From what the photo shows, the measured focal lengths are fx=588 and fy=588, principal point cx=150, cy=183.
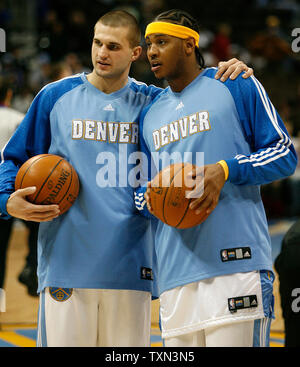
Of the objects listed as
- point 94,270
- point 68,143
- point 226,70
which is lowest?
point 94,270

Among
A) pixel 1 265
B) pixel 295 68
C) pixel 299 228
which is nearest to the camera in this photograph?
pixel 299 228

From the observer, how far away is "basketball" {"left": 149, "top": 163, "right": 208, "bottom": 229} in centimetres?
265

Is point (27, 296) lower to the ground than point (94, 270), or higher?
higher

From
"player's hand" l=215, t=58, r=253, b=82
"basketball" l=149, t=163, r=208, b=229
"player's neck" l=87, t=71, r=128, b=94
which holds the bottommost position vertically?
"basketball" l=149, t=163, r=208, b=229

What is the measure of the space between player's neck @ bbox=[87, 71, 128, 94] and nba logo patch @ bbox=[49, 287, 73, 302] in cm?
110

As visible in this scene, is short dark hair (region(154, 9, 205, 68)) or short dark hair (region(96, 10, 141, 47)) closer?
short dark hair (region(154, 9, 205, 68))

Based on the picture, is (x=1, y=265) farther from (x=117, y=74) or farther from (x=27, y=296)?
(x=117, y=74)

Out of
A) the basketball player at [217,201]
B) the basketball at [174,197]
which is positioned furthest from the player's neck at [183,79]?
the basketball at [174,197]

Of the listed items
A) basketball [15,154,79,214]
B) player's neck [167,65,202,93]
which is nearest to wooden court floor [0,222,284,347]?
basketball [15,154,79,214]

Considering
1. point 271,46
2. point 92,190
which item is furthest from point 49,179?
point 271,46

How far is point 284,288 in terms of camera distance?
3820 millimetres

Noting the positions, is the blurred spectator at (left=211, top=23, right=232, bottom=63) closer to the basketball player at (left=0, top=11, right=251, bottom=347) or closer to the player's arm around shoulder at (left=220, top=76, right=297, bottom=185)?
the basketball player at (left=0, top=11, right=251, bottom=347)
